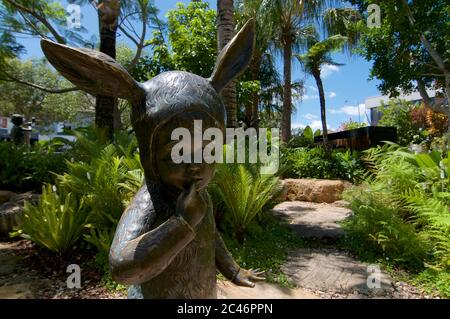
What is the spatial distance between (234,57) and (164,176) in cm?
58

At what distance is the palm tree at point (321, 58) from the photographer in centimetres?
1215

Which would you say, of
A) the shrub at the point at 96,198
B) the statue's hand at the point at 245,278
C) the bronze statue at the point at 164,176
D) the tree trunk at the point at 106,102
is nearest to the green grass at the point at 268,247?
the shrub at the point at 96,198

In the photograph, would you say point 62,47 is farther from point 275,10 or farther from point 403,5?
point 275,10

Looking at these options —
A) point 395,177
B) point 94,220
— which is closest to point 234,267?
point 94,220

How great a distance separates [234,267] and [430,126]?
23.2m

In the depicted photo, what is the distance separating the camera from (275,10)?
10.9m

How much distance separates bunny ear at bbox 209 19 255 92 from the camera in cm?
136

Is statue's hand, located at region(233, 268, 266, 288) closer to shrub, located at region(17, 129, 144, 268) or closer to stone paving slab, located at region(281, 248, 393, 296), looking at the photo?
stone paving slab, located at region(281, 248, 393, 296)

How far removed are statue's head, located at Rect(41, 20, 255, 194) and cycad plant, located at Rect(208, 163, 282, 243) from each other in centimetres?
361

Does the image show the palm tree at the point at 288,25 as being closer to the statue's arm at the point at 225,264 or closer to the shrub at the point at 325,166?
the shrub at the point at 325,166

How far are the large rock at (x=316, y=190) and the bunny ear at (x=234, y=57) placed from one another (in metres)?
7.77

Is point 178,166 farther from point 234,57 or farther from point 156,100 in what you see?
point 234,57

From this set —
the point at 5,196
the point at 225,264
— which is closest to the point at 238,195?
the point at 225,264

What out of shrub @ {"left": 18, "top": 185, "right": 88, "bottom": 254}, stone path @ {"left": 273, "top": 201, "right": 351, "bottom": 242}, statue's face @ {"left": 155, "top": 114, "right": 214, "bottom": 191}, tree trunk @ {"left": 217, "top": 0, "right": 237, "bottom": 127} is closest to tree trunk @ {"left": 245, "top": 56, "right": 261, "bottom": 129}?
stone path @ {"left": 273, "top": 201, "right": 351, "bottom": 242}
